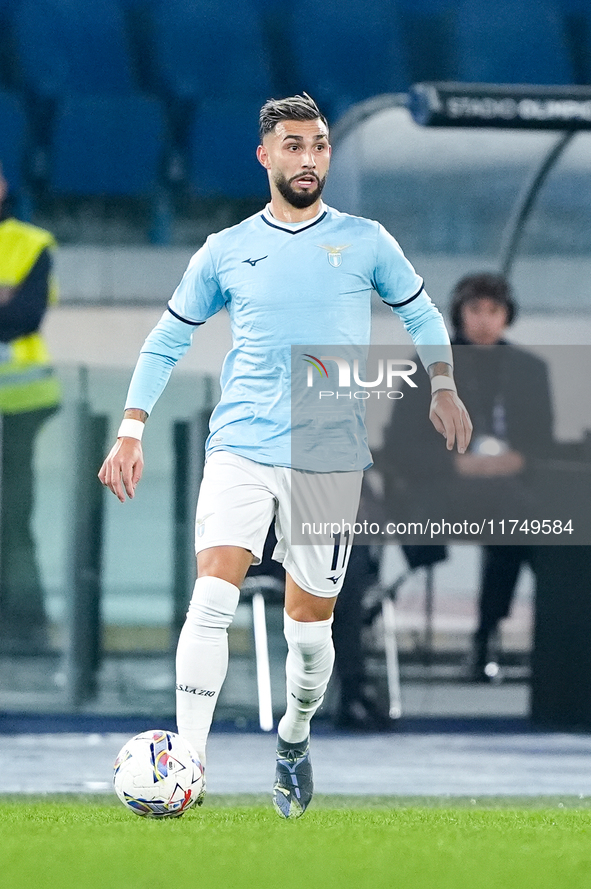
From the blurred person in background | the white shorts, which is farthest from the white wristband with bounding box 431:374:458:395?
the blurred person in background

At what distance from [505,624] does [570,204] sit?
187cm

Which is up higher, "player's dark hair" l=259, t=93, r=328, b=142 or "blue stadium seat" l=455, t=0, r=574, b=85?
"blue stadium seat" l=455, t=0, r=574, b=85

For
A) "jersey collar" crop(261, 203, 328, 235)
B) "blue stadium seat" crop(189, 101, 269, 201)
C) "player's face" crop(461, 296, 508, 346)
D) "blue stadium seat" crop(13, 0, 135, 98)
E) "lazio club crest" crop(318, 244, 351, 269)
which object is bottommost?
"player's face" crop(461, 296, 508, 346)

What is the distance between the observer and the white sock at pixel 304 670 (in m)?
3.92

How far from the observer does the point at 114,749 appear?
18.5ft

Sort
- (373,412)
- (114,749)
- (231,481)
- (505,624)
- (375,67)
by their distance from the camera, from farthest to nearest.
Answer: (375,67), (505,624), (373,412), (114,749), (231,481)

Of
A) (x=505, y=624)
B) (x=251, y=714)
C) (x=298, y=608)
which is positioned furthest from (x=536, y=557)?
(x=298, y=608)

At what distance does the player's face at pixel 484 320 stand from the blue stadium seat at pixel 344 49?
1564mm

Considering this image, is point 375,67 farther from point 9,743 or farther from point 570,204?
point 9,743

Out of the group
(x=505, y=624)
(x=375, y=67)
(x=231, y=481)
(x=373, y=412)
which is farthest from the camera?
(x=375, y=67)

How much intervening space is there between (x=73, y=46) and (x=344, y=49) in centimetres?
126

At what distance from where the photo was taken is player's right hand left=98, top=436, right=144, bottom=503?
3.72 meters

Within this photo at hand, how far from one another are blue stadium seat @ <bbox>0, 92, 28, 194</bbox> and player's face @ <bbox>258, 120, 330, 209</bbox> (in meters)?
3.41

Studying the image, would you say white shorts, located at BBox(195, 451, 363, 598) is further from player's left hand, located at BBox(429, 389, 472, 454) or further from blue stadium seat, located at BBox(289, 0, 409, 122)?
blue stadium seat, located at BBox(289, 0, 409, 122)
